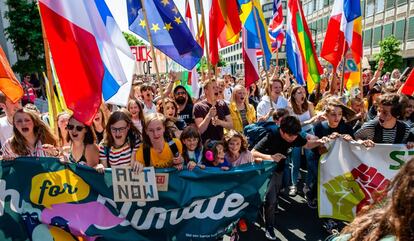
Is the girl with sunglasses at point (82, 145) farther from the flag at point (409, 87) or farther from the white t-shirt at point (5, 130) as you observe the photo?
the flag at point (409, 87)

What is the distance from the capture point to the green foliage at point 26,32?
1919 cm

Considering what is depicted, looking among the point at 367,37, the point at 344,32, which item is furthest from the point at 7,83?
the point at 367,37

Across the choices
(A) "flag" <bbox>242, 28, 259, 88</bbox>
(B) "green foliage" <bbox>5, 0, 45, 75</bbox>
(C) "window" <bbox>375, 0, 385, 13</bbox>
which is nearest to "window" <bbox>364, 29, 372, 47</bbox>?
(C) "window" <bbox>375, 0, 385, 13</bbox>

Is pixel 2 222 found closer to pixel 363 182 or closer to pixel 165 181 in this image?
pixel 165 181

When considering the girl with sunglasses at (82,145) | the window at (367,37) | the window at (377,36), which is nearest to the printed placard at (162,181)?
the girl with sunglasses at (82,145)

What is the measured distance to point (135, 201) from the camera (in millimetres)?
3291

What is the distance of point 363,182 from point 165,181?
8.05ft

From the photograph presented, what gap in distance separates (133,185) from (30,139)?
4.62ft

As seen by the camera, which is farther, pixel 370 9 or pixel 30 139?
pixel 370 9

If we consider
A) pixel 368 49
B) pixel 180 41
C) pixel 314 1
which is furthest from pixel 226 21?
pixel 314 1

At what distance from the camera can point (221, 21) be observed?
5.78 meters

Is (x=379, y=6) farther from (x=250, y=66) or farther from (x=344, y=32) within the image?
(x=250, y=66)

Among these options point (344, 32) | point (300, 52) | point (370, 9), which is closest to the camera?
point (344, 32)

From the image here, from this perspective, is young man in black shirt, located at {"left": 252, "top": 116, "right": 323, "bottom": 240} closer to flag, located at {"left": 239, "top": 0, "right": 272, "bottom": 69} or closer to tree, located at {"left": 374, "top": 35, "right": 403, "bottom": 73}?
flag, located at {"left": 239, "top": 0, "right": 272, "bottom": 69}
